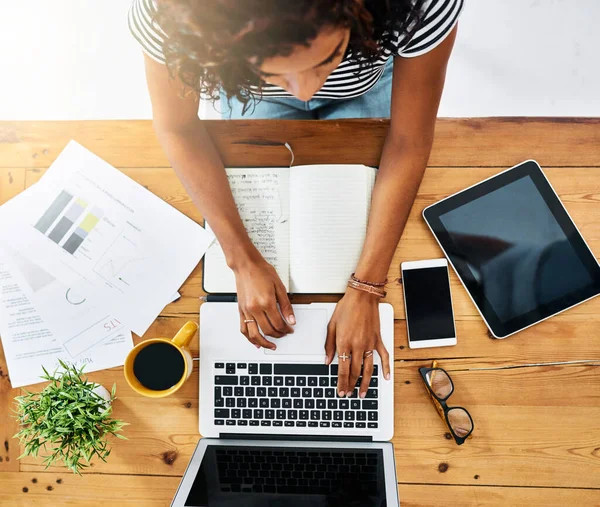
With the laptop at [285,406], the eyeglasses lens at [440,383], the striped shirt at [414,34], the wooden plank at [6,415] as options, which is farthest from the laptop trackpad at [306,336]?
the wooden plank at [6,415]

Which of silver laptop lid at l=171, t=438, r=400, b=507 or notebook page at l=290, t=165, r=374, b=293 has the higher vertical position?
notebook page at l=290, t=165, r=374, b=293

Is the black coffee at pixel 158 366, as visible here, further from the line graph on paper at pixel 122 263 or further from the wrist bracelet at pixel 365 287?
the wrist bracelet at pixel 365 287

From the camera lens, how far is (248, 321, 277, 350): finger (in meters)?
0.88

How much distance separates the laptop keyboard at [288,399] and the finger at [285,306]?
0.27 feet

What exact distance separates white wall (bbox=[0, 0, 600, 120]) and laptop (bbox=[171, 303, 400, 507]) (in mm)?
993

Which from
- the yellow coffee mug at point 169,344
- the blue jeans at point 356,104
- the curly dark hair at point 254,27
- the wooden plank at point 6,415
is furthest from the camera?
the blue jeans at point 356,104

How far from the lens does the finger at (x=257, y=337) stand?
88cm

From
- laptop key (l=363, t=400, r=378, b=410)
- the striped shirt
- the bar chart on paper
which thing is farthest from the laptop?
the striped shirt

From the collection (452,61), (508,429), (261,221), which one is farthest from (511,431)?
(452,61)

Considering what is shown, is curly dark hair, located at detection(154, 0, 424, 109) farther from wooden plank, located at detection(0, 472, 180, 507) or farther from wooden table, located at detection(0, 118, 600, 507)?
wooden plank, located at detection(0, 472, 180, 507)

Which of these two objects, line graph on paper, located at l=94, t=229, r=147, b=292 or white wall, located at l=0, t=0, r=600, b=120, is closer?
line graph on paper, located at l=94, t=229, r=147, b=292

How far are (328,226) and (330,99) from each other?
0.33m

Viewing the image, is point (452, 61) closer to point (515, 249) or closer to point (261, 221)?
point (515, 249)

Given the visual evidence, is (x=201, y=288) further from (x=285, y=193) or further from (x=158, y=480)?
(x=158, y=480)
